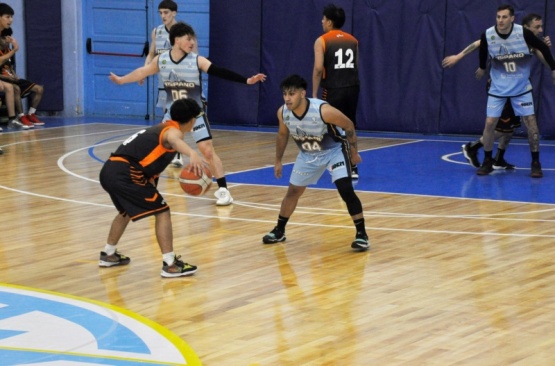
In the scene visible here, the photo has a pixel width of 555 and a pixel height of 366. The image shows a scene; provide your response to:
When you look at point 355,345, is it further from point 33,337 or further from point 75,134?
point 75,134

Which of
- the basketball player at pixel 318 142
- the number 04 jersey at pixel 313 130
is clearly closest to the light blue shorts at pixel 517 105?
the basketball player at pixel 318 142

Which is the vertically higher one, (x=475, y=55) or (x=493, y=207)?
(x=475, y=55)

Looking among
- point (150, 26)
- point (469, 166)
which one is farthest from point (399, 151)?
point (150, 26)

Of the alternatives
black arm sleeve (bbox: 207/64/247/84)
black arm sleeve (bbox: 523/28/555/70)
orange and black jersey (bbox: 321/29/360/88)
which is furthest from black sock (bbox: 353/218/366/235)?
black arm sleeve (bbox: 523/28/555/70)

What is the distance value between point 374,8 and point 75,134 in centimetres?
560

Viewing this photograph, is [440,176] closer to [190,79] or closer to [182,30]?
[190,79]

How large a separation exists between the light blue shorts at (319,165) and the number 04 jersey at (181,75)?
2.69 metres

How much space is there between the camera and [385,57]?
18766 mm

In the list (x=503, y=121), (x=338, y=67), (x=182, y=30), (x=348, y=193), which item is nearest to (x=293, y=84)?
(x=348, y=193)

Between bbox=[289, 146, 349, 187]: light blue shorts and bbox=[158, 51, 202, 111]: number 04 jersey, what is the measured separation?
2692 mm

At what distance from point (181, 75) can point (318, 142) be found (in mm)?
2933

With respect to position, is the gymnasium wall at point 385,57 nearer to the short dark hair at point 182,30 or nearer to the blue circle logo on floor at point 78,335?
the short dark hair at point 182,30

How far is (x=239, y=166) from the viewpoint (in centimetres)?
1465

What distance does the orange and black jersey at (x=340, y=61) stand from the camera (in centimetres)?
1325
